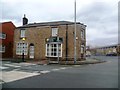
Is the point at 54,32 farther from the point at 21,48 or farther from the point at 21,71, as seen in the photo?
the point at 21,71

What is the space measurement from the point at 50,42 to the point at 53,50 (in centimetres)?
134

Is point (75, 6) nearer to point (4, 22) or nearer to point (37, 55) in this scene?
point (37, 55)

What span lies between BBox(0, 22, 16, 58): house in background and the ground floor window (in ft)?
40.5

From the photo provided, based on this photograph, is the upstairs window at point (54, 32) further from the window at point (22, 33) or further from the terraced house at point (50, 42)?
the window at point (22, 33)

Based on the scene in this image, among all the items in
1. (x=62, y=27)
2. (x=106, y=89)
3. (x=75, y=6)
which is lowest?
(x=106, y=89)

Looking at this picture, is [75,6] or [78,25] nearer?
[75,6]

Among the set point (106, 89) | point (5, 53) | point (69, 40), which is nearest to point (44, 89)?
point (106, 89)

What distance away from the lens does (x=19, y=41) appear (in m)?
36.8

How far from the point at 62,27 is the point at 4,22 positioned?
54.0 ft

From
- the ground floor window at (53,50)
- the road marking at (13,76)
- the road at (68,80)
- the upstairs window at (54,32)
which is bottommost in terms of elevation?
the road marking at (13,76)

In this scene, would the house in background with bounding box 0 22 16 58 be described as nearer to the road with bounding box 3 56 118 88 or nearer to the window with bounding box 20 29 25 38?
the window with bounding box 20 29 25 38

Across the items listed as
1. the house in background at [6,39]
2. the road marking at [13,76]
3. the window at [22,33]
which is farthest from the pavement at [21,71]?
the house in background at [6,39]

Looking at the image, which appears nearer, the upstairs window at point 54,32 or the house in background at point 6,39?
the upstairs window at point 54,32

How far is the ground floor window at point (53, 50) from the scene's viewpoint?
32784mm
